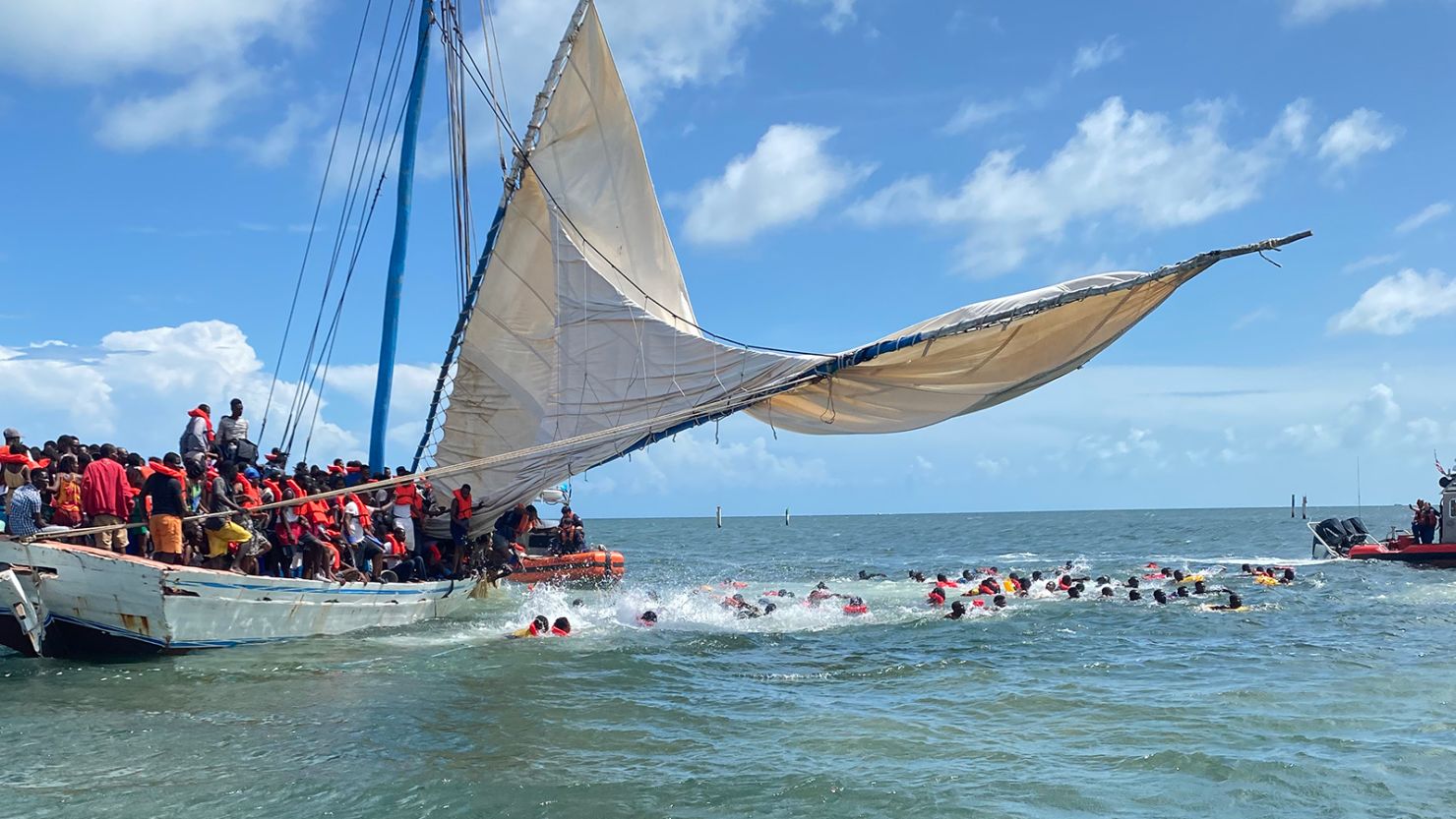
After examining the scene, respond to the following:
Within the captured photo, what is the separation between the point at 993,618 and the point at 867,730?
452 inches

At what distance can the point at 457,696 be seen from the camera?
14656mm

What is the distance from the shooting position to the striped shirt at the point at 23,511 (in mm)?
14594

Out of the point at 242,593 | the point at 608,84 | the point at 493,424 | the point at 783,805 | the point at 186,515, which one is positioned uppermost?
the point at 608,84

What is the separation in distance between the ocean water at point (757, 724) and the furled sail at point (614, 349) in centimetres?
368

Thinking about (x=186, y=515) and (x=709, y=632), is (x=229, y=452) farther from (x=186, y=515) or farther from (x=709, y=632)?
(x=709, y=632)

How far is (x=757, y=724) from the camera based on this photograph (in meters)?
13.4

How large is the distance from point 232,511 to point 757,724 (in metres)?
7.58

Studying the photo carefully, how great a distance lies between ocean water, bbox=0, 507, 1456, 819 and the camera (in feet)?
33.9

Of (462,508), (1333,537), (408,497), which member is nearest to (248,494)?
(408,497)

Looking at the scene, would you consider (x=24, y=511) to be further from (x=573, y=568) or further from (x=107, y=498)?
(x=573, y=568)

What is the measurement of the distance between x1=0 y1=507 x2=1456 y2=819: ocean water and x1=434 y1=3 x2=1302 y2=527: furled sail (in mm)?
3679

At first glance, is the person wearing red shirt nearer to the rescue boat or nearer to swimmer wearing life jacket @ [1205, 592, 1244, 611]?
the rescue boat

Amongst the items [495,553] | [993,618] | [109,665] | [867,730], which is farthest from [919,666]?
[109,665]

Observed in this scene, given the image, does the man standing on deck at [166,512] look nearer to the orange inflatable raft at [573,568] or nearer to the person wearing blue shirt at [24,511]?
the person wearing blue shirt at [24,511]
